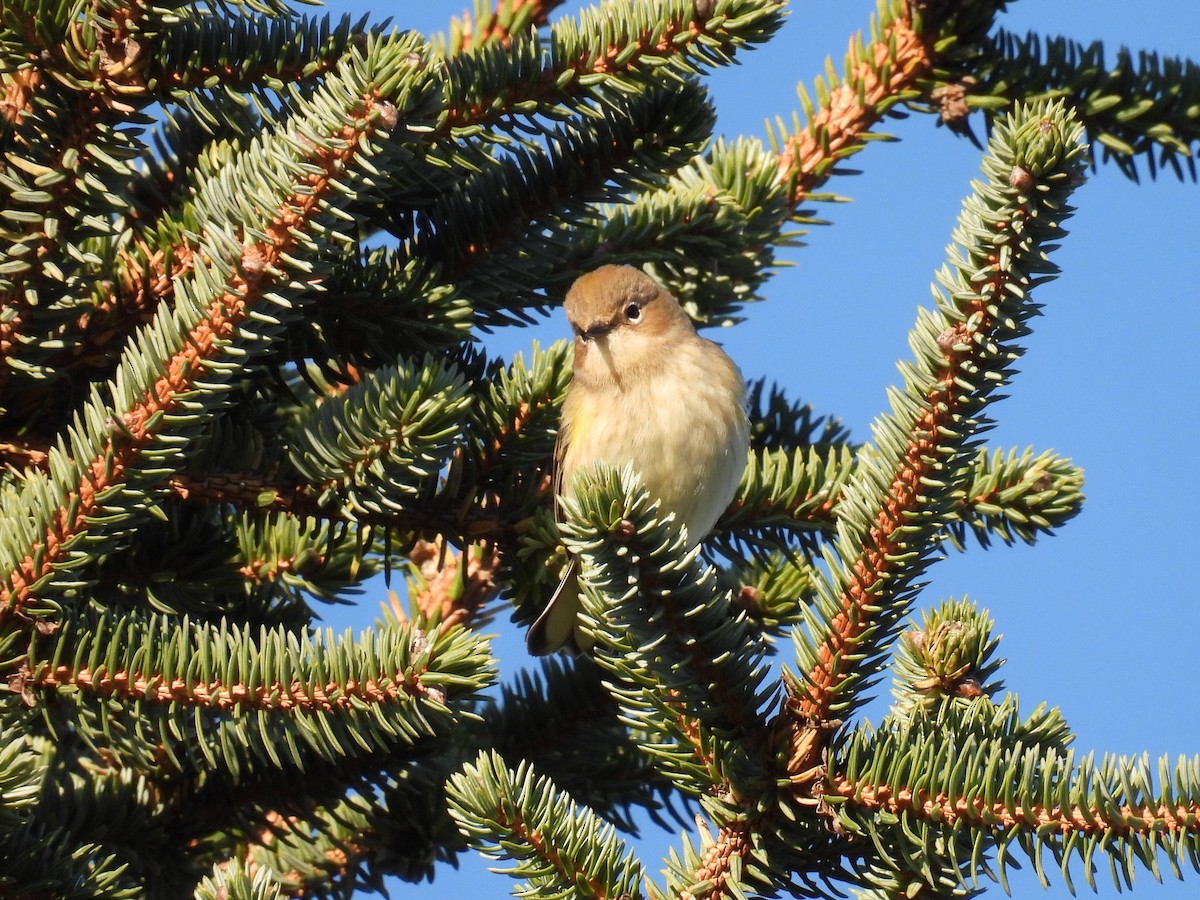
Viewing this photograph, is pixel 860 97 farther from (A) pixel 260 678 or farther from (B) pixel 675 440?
(A) pixel 260 678

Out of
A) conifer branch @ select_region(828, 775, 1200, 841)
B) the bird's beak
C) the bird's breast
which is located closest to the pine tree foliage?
conifer branch @ select_region(828, 775, 1200, 841)

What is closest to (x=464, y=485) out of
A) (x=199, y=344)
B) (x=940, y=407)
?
(x=199, y=344)

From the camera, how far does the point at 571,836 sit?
187cm

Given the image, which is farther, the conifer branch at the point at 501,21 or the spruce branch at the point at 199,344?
the conifer branch at the point at 501,21

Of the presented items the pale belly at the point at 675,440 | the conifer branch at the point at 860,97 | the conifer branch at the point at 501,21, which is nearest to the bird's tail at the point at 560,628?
the pale belly at the point at 675,440

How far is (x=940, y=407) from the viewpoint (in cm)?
187

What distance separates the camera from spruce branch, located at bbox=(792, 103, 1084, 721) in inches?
67.7

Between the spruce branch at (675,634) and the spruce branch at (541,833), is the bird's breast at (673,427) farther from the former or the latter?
the spruce branch at (541,833)

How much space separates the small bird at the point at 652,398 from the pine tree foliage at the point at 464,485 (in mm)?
201

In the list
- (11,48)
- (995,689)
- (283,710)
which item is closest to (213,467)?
(283,710)

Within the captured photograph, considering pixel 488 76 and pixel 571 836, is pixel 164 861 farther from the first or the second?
pixel 488 76

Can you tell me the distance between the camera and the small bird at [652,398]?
3.41 meters

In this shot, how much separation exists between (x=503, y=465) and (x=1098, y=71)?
1.93m

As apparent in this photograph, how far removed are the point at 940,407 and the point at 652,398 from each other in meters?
2.06
